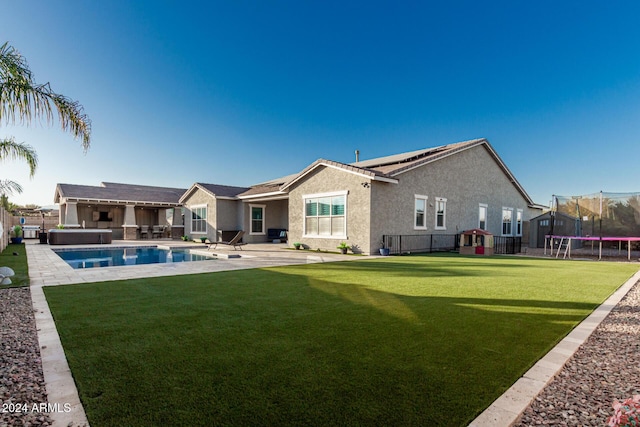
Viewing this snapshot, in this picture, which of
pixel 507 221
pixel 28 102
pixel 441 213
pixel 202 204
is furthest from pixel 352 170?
pixel 202 204

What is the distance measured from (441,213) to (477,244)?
2.23 metres

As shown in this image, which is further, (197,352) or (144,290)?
(144,290)

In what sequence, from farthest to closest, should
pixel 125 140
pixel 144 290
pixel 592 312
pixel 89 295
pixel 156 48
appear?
pixel 125 140 → pixel 156 48 → pixel 144 290 → pixel 89 295 → pixel 592 312

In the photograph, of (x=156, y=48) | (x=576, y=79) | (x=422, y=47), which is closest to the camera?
(x=156, y=48)

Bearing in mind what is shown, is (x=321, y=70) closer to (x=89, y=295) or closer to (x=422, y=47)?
(x=422, y=47)

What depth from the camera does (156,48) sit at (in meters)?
14.9

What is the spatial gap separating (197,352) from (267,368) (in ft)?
2.70

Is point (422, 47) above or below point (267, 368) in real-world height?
above

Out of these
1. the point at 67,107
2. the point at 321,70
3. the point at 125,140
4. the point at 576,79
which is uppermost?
the point at 321,70

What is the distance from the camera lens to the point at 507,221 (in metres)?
21.0

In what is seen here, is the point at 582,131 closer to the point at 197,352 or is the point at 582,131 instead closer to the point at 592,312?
the point at 592,312

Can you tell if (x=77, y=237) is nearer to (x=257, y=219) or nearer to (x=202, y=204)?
(x=202, y=204)

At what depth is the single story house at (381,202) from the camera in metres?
13.8

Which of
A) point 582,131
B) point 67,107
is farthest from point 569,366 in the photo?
point 582,131
